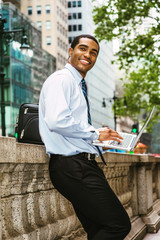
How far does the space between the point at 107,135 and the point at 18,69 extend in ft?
179

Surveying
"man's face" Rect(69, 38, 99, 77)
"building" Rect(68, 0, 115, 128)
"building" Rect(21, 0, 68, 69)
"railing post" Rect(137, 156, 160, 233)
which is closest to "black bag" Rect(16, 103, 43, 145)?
"man's face" Rect(69, 38, 99, 77)

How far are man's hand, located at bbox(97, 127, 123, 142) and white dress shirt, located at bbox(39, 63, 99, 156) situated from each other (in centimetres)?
4

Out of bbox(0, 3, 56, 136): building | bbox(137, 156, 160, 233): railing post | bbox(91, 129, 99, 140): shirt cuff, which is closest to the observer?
bbox(91, 129, 99, 140): shirt cuff

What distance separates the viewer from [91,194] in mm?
3387

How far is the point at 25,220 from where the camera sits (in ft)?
13.2

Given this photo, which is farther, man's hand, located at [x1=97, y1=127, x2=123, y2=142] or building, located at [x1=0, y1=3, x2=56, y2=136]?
building, located at [x1=0, y1=3, x2=56, y2=136]

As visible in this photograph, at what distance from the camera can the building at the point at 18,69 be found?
→ 53.6 meters

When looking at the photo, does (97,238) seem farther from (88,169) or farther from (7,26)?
(7,26)

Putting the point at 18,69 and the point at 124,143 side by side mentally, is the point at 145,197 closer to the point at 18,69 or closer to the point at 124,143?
the point at 124,143

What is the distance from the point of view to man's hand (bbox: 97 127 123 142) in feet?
11.5

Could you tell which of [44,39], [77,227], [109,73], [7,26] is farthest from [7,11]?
[109,73]

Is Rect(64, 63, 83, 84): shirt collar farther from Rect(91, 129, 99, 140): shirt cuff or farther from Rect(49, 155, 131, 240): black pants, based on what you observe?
Rect(49, 155, 131, 240): black pants

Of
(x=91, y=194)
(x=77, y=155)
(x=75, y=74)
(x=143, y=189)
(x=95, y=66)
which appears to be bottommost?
(x=143, y=189)

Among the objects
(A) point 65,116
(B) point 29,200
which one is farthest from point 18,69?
(A) point 65,116
